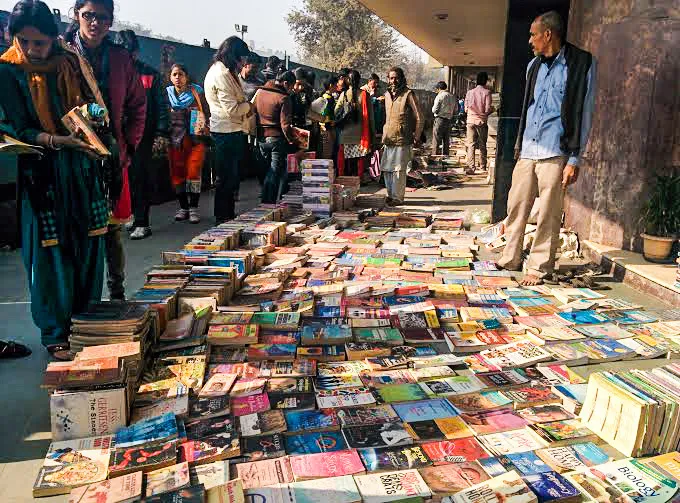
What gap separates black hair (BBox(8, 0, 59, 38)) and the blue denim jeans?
3772mm

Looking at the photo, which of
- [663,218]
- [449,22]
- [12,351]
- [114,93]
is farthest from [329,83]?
[12,351]

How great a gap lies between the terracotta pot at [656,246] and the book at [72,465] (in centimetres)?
395

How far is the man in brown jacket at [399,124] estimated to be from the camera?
6527mm

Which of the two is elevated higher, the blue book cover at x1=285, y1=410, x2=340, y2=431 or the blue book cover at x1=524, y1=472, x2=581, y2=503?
the blue book cover at x1=524, y1=472, x2=581, y2=503

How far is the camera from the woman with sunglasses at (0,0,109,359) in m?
2.40

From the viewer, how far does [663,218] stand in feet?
13.9

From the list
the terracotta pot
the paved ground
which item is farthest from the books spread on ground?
the terracotta pot

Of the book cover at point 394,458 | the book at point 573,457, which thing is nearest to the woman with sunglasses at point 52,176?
the book cover at point 394,458

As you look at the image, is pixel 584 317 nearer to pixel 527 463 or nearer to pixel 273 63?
pixel 527 463

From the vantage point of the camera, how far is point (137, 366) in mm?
2346

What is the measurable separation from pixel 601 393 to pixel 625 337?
3.56ft

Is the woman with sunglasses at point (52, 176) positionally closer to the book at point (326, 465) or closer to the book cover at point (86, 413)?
the book cover at point (86, 413)

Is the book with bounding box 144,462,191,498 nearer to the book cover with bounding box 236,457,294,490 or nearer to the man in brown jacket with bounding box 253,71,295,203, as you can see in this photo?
the book cover with bounding box 236,457,294,490

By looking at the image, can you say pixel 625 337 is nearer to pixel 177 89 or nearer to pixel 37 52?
pixel 37 52
